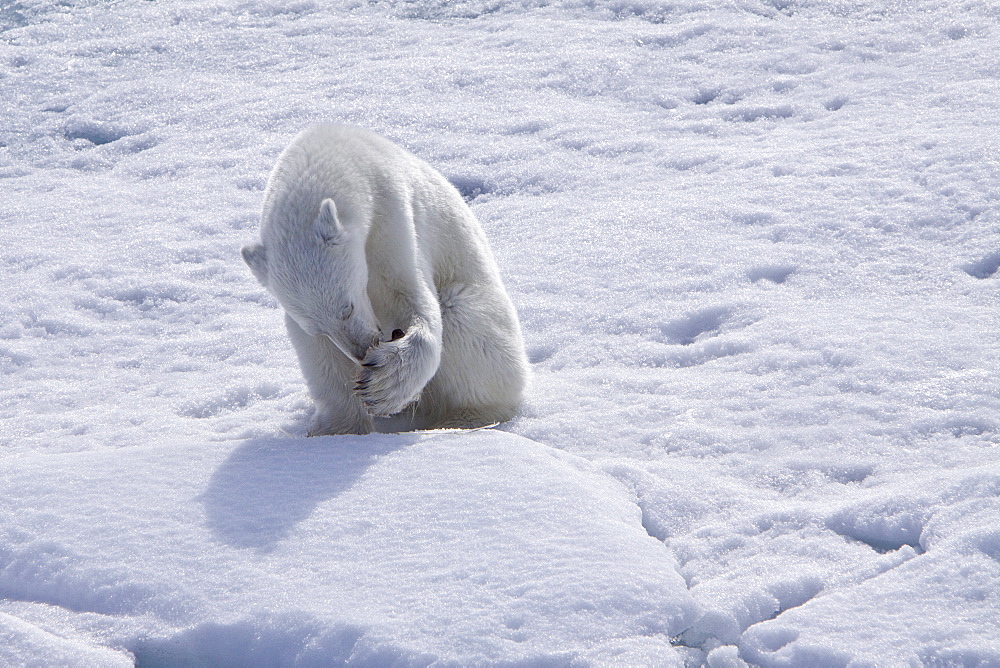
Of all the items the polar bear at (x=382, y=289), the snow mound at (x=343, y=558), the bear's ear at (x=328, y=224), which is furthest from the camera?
the polar bear at (x=382, y=289)

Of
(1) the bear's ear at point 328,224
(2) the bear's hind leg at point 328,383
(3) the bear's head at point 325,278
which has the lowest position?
(2) the bear's hind leg at point 328,383

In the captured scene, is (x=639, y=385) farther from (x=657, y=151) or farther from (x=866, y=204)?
(x=657, y=151)

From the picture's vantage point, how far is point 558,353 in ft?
14.8

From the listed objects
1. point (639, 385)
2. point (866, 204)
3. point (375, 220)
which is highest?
point (375, 220)

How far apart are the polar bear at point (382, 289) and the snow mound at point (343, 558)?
526mm

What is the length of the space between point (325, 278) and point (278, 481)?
75 centimetres

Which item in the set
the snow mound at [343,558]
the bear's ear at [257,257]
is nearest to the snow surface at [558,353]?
the snow mound at [343,558]

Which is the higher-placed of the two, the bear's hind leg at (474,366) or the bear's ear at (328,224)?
the bear's ear at (328,224)

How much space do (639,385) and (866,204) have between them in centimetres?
224

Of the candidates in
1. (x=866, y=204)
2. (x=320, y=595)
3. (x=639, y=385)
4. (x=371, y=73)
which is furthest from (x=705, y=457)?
(x=371, y=73)

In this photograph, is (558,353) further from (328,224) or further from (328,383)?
(328,224)

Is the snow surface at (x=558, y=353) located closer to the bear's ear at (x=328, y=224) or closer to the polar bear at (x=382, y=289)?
the polar bear at (x=382, y=289)

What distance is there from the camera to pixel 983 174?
5219 millimetres

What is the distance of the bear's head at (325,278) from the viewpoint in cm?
330
